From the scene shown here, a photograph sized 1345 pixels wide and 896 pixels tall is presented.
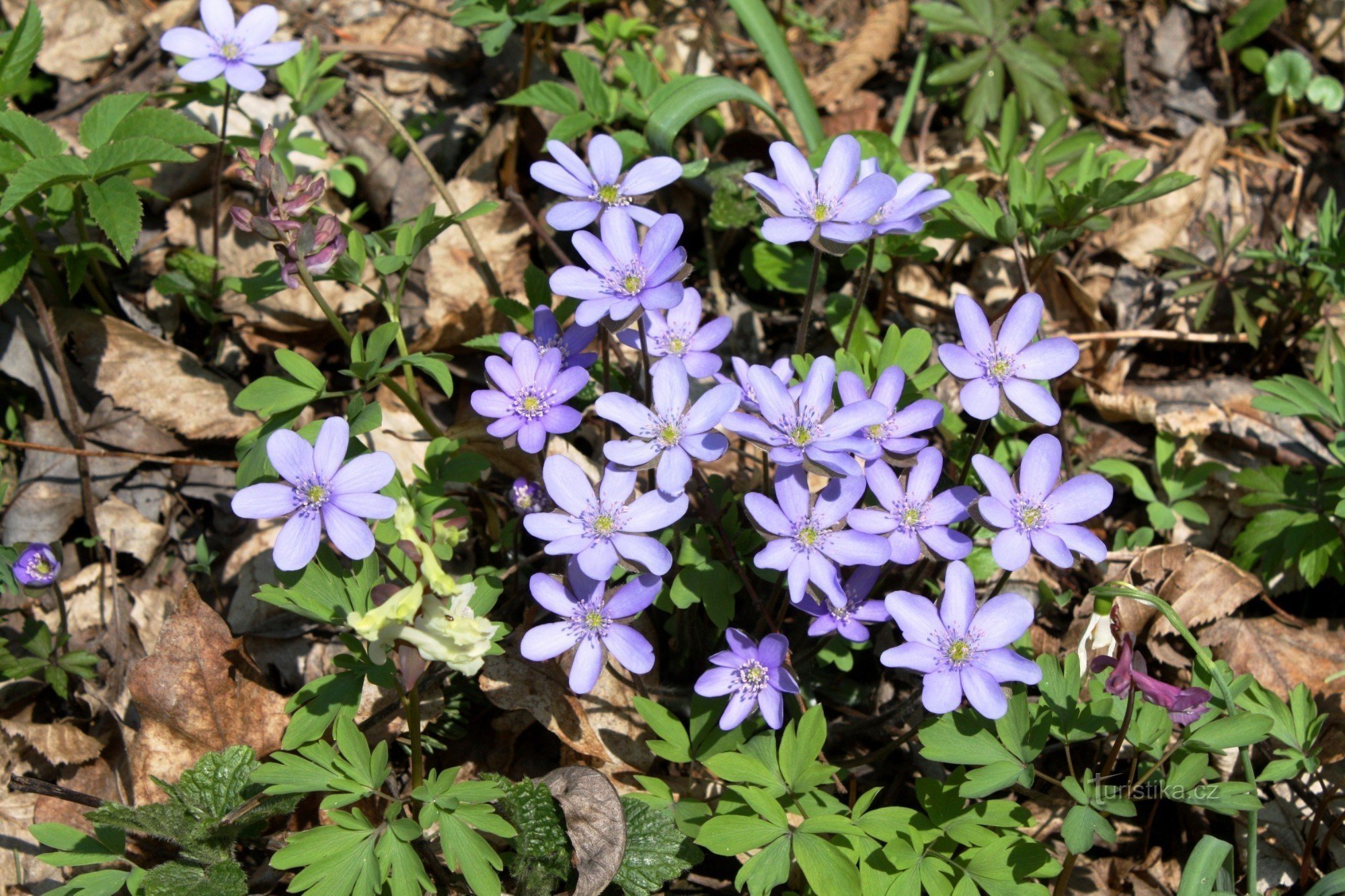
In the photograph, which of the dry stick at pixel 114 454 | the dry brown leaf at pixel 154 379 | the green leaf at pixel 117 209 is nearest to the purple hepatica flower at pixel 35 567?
the dry stick at pixel 114 454

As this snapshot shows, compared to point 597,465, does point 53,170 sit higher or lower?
higher

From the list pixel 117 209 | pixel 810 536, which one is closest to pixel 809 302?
pixel 810 536

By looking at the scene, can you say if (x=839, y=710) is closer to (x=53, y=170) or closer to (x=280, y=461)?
(x=280, y=461)

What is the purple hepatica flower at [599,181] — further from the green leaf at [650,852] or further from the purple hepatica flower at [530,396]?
the green leaf at [650,852]

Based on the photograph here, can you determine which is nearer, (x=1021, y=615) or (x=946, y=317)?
(x=1021, y=615)

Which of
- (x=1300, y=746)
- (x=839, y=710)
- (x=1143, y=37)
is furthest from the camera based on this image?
(x=1143, y=37)

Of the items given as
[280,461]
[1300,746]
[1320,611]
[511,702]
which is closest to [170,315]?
[280,461]

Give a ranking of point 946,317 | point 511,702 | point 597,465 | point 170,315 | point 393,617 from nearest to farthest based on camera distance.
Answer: point 393,617, point 511,702, point 597,465, point 170,315, point 946,317

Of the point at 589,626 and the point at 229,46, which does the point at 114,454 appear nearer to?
the point at 229,46
